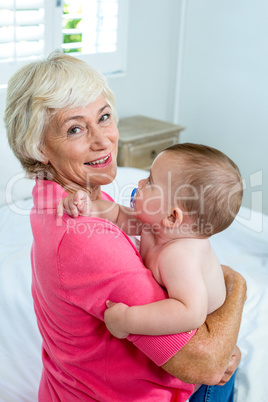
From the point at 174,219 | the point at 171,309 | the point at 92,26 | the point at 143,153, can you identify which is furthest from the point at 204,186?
the point at 92,26

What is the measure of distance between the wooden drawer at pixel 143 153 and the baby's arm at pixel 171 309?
2.11 metres

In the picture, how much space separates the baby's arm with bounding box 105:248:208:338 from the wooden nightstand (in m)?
2.05

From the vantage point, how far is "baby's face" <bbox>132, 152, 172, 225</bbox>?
100cm

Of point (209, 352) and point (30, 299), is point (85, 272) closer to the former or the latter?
point (209, 352)

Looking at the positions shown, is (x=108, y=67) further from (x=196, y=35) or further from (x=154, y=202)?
(x=154, y=202)

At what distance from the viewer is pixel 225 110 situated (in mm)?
3656

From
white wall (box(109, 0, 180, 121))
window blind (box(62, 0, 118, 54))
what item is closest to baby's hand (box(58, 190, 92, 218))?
window blind (box(62, 0, 118, 54))

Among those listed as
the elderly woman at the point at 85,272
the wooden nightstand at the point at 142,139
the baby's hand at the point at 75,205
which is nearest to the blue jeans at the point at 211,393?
the elderly woman at the point at 85,272

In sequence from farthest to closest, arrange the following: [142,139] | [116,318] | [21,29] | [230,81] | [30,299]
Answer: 1. [230,81]
2. [142,139]
3. [21,29]
4. [30,299]
5. [116,318]

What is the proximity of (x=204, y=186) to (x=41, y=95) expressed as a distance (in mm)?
380

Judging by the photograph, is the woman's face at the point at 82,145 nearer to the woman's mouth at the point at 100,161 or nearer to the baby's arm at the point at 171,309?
the woman's mouth at the point at 100,161

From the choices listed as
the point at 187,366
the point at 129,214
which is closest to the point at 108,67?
the point at 129,214

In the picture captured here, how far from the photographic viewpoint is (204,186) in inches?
37.5

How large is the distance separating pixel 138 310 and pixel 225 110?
9.84 feet
